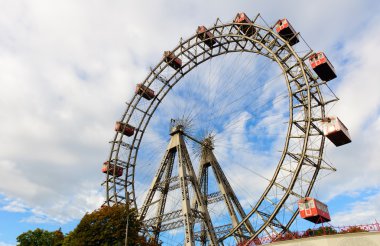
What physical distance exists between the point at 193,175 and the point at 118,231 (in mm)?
9244

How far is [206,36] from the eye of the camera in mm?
39812

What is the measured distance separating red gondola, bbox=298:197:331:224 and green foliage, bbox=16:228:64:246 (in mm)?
30392

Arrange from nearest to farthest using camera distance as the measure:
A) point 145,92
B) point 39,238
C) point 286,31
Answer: point 286,31 → point 39,238 → point 145,92

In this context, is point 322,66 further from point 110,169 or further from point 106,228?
point 110,169

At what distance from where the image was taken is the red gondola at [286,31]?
33.3 m

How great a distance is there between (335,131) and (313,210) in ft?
23.7

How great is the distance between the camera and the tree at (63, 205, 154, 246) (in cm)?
2958

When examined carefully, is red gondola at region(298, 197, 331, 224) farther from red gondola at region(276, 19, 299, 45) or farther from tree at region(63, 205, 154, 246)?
red gondola at region(276, 19, 299, 45)

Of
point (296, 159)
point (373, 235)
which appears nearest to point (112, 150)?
point (296, 159)

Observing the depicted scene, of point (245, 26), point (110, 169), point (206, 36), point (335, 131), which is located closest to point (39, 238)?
point (110, 169)

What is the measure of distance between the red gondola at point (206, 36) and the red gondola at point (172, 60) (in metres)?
4.37

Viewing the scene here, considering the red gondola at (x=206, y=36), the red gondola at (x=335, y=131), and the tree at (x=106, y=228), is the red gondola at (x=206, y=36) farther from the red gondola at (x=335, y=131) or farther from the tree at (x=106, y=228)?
the tree at (x=106, y=228)

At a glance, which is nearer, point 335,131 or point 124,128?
point 335,131

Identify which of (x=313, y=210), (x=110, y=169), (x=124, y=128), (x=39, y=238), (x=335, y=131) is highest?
(x=124, y=128)
